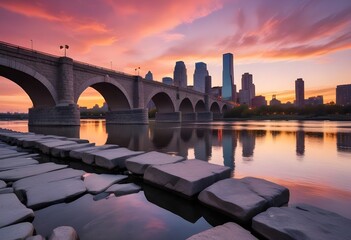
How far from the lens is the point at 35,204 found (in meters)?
3.01

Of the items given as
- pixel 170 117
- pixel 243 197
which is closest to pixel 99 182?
pixel 243 197

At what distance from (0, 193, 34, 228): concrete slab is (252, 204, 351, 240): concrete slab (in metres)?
2.71

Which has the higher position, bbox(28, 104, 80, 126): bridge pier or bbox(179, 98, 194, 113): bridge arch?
Answer: bbox(179, 98, 194, 113): bridge arch

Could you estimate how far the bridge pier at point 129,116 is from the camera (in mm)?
40969

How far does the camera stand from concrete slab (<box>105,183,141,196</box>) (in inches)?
144

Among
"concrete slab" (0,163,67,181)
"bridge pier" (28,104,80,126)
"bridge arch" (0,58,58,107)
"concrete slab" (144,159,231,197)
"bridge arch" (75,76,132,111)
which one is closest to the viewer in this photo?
"concrete slab" (144,159,231,197)

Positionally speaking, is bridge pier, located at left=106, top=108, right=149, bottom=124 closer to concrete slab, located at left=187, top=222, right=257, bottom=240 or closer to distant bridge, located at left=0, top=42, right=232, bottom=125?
distant bridge, located at left=0, top=42, right=232, bottom=125

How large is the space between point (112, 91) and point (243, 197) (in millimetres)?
40648

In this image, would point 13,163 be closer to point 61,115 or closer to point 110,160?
point 110,160

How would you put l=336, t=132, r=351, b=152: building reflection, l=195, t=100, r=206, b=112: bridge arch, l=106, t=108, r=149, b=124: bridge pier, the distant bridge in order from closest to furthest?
1. l=336, t=132, r=351, b=152: building reflection
2. the distant bridge
3. l=106, t=108, r=149, b=124: bridge pier
4. l=195, t=100, r=206, b=112: bridge arch

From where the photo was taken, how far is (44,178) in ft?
13.4

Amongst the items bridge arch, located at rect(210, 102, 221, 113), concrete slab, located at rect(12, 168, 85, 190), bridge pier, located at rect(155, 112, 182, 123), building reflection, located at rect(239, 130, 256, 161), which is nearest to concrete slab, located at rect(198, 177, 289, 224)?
concrete slab, located at rect(12, 168, 85, 190)

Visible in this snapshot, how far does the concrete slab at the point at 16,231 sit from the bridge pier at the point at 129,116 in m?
38.4

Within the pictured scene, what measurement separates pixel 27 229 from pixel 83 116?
171m
